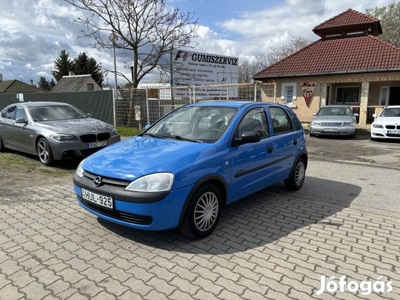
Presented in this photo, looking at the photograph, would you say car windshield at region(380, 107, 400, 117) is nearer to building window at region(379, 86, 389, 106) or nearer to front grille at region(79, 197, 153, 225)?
building window at region(379, 86, 389, 106)

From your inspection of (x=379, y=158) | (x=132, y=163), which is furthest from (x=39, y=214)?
(x=379, y=158)

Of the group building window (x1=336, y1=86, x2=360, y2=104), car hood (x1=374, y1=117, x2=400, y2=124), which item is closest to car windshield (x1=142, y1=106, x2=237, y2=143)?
car hood (x1=374, y1=117, x2=400, y2=124)

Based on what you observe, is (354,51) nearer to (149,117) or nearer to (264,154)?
(149,117)

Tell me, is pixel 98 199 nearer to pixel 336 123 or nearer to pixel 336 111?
pixel 336 123

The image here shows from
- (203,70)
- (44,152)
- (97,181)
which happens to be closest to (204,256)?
(97,181)

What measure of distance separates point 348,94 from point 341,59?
2.35m

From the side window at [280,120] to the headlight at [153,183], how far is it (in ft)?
7.90

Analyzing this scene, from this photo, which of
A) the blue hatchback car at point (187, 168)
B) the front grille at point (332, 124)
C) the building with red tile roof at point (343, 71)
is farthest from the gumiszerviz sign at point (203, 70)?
the blue hatchback car at point (187, 168)

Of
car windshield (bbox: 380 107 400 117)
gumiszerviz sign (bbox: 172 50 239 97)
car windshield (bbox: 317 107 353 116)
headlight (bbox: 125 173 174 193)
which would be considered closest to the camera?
headlight (bbox: 125 173 174 193)

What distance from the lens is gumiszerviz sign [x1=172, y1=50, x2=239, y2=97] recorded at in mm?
15773

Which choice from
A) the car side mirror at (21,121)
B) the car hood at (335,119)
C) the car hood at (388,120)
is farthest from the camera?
the car hood at (335,119)

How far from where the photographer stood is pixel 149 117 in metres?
14.3

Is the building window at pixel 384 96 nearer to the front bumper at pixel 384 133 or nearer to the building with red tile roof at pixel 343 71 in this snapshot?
the building with red tile roof at pixel 343 71

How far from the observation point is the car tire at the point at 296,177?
220 inches
